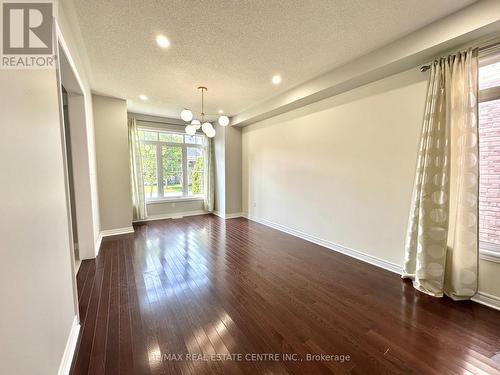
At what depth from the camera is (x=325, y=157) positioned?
12.1 feet

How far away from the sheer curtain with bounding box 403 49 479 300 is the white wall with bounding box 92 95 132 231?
510cm

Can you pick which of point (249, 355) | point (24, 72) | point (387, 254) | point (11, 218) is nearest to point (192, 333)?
point (249, 355)

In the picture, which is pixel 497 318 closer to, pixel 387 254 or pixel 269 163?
pixel 387 254

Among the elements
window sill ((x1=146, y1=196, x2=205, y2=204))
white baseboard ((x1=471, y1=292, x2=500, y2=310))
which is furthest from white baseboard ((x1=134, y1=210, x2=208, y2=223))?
white baseboard ((x1=471, y1=292, x2=500, y2=310))

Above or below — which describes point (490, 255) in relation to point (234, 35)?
below

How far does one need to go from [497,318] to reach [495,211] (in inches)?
40.6

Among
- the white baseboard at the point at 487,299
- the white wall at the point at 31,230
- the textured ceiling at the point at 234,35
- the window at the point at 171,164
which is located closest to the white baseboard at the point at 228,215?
the window at the point at 171,164

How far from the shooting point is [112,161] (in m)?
4.33

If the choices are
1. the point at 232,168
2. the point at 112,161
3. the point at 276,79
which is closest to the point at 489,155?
the point at 276,79

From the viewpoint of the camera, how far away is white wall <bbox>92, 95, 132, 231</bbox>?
13.7ft

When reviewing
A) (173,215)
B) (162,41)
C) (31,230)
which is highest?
(162,41)

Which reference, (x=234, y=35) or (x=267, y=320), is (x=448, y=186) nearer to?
(x=267, y=320)

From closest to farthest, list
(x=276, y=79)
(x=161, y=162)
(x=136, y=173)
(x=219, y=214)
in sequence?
(x=276, y=79), (x=136, y=173), (x=161, y=162), (x=219, y=214)

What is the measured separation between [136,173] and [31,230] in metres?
4.49
